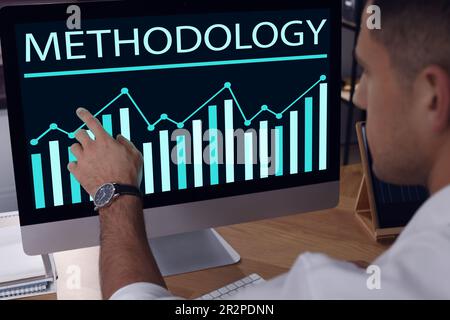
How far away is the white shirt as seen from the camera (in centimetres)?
78

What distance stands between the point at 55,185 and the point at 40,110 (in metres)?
0.14

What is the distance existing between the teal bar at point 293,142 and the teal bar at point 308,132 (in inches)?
0.9

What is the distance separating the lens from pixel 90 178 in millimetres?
1171

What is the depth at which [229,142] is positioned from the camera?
128 centimetres

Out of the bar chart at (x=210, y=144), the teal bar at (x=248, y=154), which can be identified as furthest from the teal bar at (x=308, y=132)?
the teal bar at (x=248, y=154)

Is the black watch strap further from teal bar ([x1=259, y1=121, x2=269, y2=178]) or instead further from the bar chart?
teal bar ([x1=259, y1=121, x2=269, y2=178])

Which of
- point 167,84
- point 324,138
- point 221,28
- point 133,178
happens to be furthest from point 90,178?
point 324,138

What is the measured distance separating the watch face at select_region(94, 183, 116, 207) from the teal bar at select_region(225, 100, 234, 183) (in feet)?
0.82

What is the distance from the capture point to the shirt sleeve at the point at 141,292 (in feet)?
3.19

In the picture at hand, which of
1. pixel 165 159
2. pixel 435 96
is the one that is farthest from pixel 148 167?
pixel 435 96

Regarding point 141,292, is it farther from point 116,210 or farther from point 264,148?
point 264,148

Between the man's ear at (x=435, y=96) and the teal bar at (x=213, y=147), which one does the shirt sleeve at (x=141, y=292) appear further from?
the man's ear at (x=435, y=96)

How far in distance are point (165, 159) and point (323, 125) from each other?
1.08 ft

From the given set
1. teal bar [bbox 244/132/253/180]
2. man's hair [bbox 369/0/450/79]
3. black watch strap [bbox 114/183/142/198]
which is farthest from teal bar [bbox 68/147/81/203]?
man's hair [bbox 369/0/450/79]
